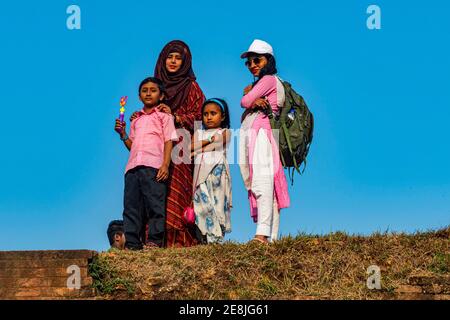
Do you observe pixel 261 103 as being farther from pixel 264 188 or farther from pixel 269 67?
pixel 264 188

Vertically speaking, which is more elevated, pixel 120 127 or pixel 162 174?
pixel 120 127

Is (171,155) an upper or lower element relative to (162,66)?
lower

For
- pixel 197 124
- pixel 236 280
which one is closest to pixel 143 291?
pixel 236 280

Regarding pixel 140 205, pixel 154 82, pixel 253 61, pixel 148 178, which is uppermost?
pixel 253 61

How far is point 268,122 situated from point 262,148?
13.6 inches

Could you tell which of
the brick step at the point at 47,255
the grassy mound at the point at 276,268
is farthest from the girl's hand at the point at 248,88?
the brick step at the point at 47,255

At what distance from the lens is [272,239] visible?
10.5 m

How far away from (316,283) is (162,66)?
384 cm

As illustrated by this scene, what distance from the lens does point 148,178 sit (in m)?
10.9

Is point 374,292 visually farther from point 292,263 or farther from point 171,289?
point 171,289

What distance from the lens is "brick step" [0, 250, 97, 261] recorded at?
9.24 m

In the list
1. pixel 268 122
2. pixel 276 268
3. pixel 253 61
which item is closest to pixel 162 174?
pixel 268 122
